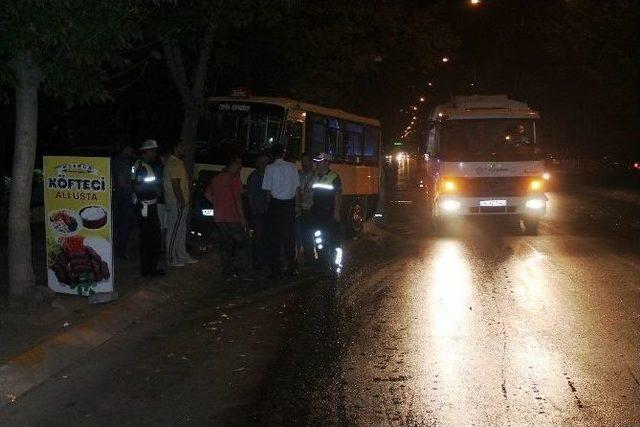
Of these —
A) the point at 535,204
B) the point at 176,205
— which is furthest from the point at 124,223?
the point at 535,204

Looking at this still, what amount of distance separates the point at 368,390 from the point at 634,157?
59299mm

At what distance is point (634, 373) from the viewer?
7715 millimetres

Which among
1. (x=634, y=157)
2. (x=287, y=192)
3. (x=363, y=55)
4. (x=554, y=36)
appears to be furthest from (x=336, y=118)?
(x=634, y=157)

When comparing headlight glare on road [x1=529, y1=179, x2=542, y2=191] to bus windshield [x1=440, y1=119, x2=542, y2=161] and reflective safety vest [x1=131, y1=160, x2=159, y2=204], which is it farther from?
reflective safety vest [x1=131, y1=160, x2=159, y2=204]

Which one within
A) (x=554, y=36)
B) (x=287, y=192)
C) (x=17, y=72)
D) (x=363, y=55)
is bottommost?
(x=287, y=192)

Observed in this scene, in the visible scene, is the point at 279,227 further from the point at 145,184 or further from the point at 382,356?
the point at 382,356

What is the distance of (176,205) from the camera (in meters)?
13.6

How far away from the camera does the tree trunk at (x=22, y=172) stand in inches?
400

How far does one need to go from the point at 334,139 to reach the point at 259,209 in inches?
274

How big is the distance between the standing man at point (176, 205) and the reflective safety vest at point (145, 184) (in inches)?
36.3

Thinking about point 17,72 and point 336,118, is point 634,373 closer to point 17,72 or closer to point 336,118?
point 17,72

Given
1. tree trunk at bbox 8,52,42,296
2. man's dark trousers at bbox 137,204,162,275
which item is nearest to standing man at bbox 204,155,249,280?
man's dark trousers at bbox 137,204,162,275

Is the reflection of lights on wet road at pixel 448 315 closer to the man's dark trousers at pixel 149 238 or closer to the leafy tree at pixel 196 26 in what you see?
the man's dark trousers at pixel 149 238

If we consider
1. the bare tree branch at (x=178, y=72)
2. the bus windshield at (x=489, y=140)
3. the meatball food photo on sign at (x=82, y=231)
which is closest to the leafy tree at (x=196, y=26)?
the bare tree branch at (x=178, y=72)
